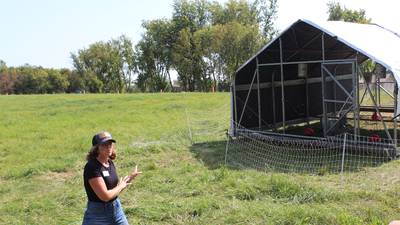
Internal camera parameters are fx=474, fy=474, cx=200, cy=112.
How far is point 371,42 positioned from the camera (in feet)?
42.8

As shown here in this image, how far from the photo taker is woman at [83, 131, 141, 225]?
15.2ft

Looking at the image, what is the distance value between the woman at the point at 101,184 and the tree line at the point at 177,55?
5266 centimetres

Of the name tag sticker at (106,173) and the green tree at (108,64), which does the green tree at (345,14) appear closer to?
the green tree at (108,64)

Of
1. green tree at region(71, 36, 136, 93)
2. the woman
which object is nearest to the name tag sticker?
the woman

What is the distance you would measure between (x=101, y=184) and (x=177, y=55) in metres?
62.8

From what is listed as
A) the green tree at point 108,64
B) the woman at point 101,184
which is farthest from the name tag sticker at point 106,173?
the green tree at point 108,64

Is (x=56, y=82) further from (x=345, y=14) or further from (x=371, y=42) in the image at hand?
(x=371, y=42)

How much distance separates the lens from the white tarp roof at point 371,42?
37.8 ft

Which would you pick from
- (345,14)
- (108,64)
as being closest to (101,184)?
(345,14)

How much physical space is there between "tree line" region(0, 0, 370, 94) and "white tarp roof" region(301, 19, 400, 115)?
1669 inches

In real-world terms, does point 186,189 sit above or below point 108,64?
below

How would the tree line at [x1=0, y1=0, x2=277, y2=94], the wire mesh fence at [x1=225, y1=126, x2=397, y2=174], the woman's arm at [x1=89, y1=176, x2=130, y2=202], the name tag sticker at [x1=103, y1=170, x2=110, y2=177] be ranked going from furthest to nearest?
1. the tree line at [x1=0, y1=0, x2=277, y2=94]
2. the wire mesh fence at [x1=225, y1=126, x2=397, y2=174]
3. the name tag sticker at [x1=103, y1=170, x2=110, y2=177]
4. the woman's arm at [x1=89, y1=176, x2=130, y2=202]

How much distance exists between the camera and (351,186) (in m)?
8.55

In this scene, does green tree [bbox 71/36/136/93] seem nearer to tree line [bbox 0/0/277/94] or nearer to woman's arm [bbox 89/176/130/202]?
tree line [bbox 0/0/277/94]
